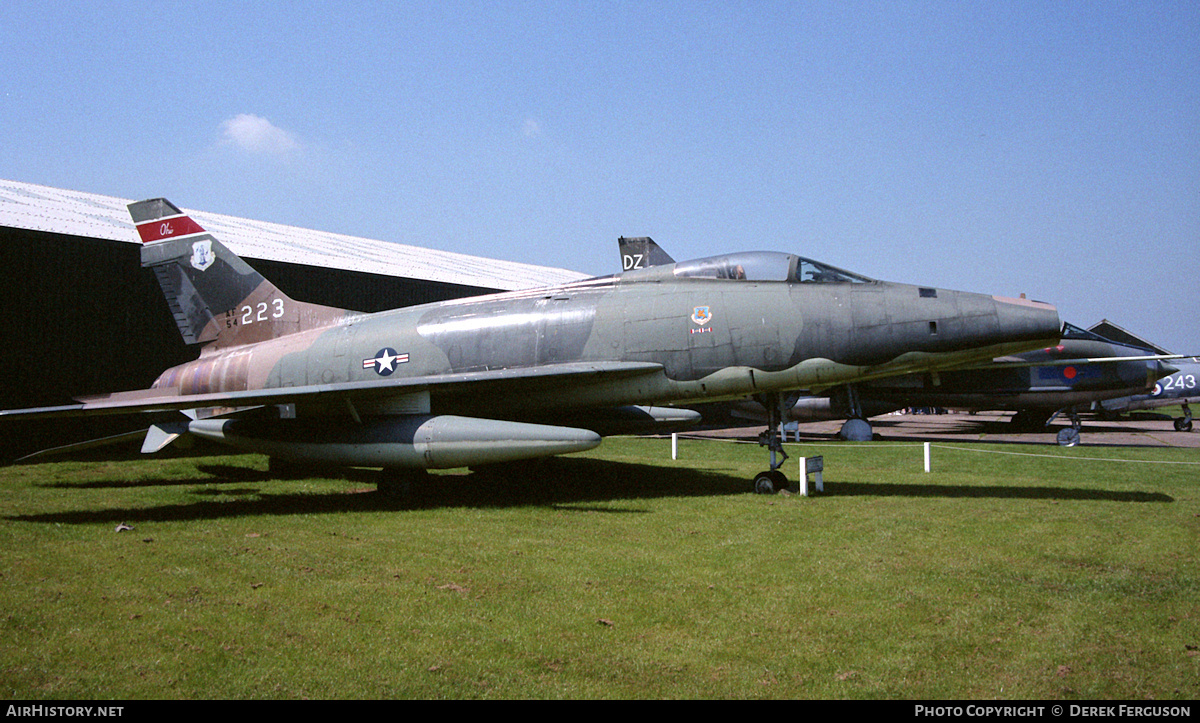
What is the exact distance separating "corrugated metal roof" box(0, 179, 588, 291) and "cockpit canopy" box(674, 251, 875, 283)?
1335 centimetres

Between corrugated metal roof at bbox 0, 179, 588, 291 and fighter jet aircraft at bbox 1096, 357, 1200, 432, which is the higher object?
corrugated metal roof at bbox 0, 179, 588, 291

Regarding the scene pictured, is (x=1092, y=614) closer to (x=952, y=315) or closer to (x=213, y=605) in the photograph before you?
(x=952, y=315)

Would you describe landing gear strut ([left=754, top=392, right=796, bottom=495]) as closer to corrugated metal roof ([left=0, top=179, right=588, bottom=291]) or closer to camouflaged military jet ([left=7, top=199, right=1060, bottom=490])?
camouflaged military jet ([left=7, top=199, right=1060, bottom=490])

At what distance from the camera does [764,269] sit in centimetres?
1029

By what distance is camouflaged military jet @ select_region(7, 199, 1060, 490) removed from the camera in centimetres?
925

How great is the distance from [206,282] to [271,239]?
9924 mm

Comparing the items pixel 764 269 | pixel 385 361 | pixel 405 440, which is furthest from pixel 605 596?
pixel 385 361

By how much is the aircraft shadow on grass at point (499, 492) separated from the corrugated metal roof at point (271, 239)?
753 cm

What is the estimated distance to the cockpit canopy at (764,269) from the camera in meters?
10.1

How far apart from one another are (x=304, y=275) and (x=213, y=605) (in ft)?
54.6

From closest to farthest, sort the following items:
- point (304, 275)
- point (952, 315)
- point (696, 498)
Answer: point (952, 315) → point (696, 498) → point (304, 275)

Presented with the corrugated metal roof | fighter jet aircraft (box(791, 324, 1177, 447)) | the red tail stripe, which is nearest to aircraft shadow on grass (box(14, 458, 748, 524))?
the red tail stripe
